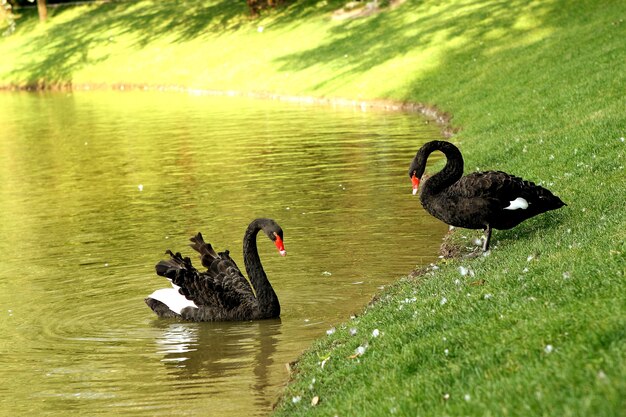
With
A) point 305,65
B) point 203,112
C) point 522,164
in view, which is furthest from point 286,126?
point 522,164

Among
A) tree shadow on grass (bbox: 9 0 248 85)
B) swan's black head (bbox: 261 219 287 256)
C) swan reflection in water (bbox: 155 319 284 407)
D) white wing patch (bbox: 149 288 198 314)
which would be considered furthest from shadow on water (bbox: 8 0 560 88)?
swan reflection in water (bbox: 155 319 284 407)

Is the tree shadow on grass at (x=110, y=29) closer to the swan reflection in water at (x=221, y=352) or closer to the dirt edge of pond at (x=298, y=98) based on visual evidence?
the dirt edge of pond at (x=298, y=98)

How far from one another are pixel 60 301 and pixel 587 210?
7.85m

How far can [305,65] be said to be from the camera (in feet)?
161

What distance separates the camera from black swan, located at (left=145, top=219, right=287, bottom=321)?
14320mm

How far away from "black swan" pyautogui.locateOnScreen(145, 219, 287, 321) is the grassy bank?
1733 mm

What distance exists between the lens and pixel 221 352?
13266 mm

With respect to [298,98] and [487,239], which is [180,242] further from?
[298,98]

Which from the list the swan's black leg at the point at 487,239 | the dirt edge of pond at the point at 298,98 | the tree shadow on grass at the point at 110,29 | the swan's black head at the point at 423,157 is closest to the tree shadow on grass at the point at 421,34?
the dirt edge of pond at the point at 298,98

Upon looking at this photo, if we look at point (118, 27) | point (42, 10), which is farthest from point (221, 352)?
point (42, 10)

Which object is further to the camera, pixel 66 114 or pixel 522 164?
pixel 66 114

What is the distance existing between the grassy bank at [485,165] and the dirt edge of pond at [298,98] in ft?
1.30

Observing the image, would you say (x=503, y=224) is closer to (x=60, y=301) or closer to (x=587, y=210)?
(x=587, y=210)

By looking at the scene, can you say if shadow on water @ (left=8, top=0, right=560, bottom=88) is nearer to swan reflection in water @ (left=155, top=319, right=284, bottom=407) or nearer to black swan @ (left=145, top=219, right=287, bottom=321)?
black swan @ (left=145, top=219, right=287, bottom=321)
